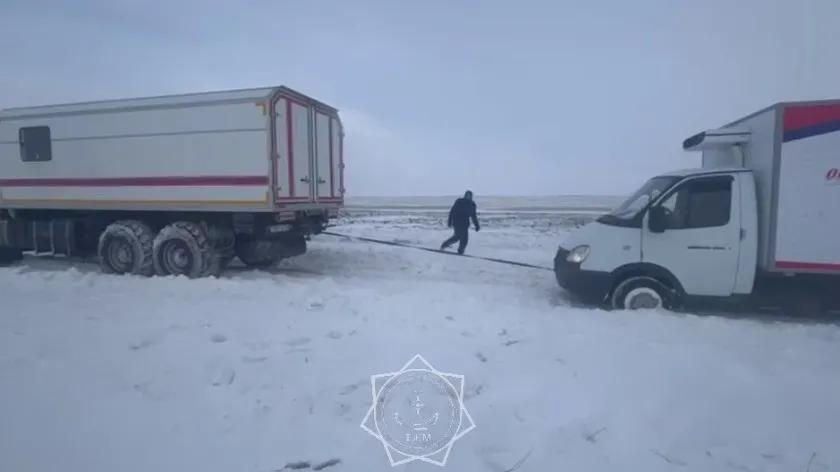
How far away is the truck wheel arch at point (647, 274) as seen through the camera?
6008 mm

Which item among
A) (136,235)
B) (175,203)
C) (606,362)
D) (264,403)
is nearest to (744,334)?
(606,362)

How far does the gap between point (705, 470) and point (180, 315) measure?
5536mm

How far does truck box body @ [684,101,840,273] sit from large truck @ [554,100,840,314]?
1 centimetres

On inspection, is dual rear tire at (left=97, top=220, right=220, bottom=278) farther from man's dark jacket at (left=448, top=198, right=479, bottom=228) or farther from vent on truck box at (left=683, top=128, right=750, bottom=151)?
vent on truck box at (left=683, top=128, right=750, bottom=151)

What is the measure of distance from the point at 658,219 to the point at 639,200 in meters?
0.63

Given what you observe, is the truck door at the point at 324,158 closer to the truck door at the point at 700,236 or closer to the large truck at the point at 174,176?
the large truck at the point at 174,176

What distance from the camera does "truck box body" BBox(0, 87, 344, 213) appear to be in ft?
26.0

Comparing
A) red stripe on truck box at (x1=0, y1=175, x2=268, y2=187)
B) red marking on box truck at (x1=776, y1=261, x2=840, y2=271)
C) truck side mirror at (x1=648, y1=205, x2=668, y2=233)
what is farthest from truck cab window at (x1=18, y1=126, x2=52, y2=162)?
red marking on box truck at (x1=776, y1=261, x2=840, y2=271)

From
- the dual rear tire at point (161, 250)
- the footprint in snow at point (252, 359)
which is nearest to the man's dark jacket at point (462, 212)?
the dual rear tire at point (161, 250)

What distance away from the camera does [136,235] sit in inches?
337

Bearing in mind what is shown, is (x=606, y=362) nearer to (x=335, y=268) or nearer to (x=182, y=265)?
(x=335, y=268)

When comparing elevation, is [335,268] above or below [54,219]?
below

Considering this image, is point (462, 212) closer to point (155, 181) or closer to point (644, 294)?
point (644, 294)

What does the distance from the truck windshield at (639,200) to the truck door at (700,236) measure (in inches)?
7.1
